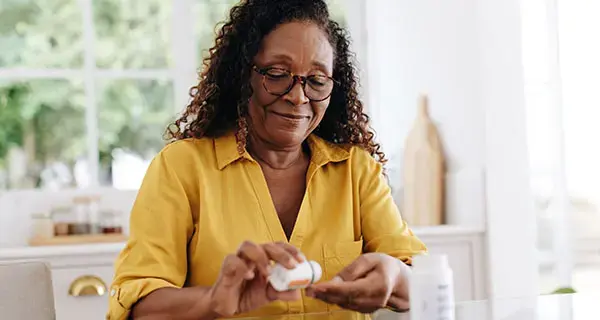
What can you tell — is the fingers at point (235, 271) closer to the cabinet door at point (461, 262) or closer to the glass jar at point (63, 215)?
the cabinet door at point (461, 262)

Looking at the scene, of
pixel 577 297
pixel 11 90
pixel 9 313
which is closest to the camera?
pixel 9 313

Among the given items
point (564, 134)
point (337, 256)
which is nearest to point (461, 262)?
point (564, 134)

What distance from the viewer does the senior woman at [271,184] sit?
1582 mm

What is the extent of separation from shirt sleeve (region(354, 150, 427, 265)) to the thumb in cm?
20

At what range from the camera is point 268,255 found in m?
1.33

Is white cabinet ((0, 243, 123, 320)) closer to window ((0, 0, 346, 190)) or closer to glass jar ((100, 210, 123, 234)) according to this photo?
glass jar ((100, 210, 123, 234))

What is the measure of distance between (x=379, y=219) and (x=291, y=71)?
373 millimetres

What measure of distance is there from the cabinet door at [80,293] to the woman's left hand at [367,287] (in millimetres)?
1299

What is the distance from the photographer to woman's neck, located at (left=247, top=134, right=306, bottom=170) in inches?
71.2

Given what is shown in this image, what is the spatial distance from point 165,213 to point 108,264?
1120mm

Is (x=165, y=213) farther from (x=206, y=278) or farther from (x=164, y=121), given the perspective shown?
(x=164, y=121)

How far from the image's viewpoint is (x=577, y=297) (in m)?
1.75

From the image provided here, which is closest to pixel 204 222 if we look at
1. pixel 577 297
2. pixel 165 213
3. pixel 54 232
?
pixel 165 213

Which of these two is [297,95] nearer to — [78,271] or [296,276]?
[296,276]
